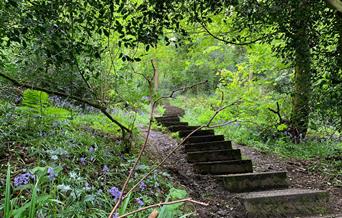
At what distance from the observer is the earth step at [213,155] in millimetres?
5188

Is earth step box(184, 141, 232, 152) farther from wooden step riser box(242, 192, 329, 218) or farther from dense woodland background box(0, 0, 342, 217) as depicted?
wooden step riser box(242, 192, 329, 218)

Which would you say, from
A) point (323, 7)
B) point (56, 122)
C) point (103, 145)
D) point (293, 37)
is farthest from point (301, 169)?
point (56, 122)

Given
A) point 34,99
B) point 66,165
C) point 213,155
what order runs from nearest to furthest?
1. point 66,165
2. point 34,99
3. point 213,155

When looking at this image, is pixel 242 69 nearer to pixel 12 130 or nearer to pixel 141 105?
pixel 141 105

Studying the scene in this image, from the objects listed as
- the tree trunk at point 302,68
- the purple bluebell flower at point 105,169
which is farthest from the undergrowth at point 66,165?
the tree trunk at point 302,68

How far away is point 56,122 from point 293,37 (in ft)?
12.2

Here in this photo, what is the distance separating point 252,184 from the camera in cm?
433

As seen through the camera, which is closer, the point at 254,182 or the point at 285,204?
the point at 285,204

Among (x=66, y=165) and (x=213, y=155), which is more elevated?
(x=66, y=165)

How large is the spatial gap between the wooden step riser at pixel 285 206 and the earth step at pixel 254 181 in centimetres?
53

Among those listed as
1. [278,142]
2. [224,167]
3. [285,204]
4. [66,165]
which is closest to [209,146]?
[224,167]

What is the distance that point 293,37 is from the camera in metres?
4.97

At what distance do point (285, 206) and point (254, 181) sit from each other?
65 cm

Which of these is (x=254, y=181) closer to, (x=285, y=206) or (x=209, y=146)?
(x=285, y=206)
